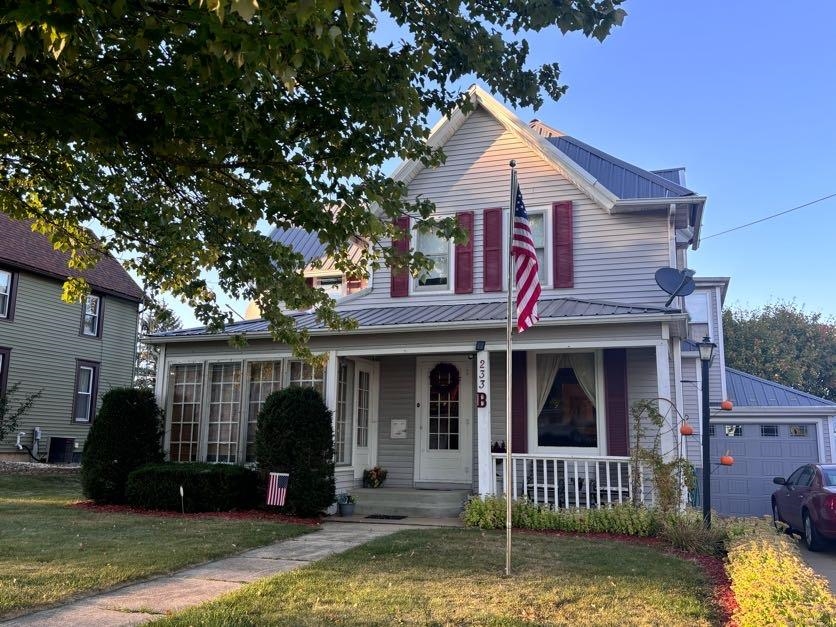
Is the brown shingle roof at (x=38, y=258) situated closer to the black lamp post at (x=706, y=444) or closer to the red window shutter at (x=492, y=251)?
the red window shutter at (x=492, y=251)

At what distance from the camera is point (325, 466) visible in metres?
10.8

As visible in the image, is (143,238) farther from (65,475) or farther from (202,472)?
(65,475)

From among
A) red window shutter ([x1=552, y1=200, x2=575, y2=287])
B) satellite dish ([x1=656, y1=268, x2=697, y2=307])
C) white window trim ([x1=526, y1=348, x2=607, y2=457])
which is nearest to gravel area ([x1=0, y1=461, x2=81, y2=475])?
white window trim ([x1=526, y1=348, x2=607, y2=457])

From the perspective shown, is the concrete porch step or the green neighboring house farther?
the green neighboring house

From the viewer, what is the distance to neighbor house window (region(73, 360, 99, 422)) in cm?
2303

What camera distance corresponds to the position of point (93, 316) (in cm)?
2370

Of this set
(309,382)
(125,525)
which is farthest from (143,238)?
(309,382)

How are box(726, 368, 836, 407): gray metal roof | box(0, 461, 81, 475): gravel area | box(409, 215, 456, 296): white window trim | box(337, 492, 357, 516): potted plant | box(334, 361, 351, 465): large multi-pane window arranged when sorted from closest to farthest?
box(337, 492, 357, 516): potted plant, box(334, 361, 351, 465): large multi-pane window, box(409, 215, 456, 296): white window trim, box(726, 368, 836, 407): gray metal roof, box(0, 461, 81, 475): gravel area

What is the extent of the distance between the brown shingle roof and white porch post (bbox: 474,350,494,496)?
1232 cm

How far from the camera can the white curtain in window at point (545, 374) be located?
1186 cm

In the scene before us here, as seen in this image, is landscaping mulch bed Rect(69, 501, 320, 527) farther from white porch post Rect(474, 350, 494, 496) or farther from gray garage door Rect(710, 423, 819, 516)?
gray garage door Rect(710, 423, 819, 516)

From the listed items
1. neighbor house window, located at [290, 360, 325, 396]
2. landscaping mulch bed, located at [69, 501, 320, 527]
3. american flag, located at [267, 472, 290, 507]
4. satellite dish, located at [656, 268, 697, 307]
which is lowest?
landscaping mulch bed, located at [69, 501, 320, 527]

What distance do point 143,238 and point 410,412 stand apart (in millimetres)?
6544

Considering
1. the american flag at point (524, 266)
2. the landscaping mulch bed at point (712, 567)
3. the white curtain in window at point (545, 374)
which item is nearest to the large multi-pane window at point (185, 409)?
the white curtain in window at point (545, 374)
